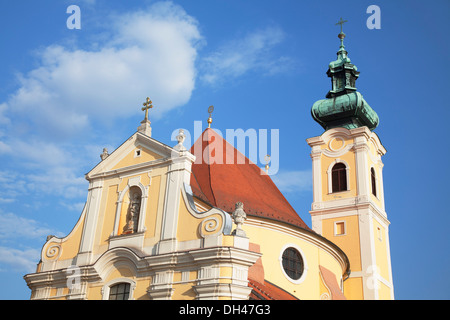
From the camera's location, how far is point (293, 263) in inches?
755

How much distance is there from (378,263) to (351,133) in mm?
6766

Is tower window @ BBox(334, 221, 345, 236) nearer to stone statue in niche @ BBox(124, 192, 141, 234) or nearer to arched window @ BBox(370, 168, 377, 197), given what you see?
arched window @ BBox(370, 168, 377, 197)

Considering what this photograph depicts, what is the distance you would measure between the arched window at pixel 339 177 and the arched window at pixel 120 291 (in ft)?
51.2

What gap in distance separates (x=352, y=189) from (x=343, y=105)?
5.01 meters

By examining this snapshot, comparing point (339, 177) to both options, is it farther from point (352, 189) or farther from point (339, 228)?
point (339, 228)

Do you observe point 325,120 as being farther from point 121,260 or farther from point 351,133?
point 121,260

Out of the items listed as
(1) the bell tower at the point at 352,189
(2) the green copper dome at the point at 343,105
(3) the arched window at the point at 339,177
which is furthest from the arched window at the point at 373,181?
(2) the green copper dome at the point at 343,105

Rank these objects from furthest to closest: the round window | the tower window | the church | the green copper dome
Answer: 1. the green copper dome
2. the tower window
3. the round window
4. the church

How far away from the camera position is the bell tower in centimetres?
2562

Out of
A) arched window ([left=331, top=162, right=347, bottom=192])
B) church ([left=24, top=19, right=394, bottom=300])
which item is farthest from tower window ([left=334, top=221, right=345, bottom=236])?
church ([left=24, top=19, right=394, bottom=300])

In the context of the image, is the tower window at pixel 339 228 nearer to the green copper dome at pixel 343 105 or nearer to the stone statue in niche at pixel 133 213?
the green copper dome at pixel 343 105

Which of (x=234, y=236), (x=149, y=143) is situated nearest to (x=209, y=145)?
(x=149, y=143)

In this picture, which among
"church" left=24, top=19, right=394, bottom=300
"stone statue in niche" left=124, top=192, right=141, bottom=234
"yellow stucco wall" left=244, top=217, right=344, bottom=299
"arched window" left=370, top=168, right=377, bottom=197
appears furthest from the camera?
"arched window" left=370, top=168, right=377, bottom=197

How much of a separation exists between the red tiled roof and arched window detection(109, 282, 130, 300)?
3.67m
